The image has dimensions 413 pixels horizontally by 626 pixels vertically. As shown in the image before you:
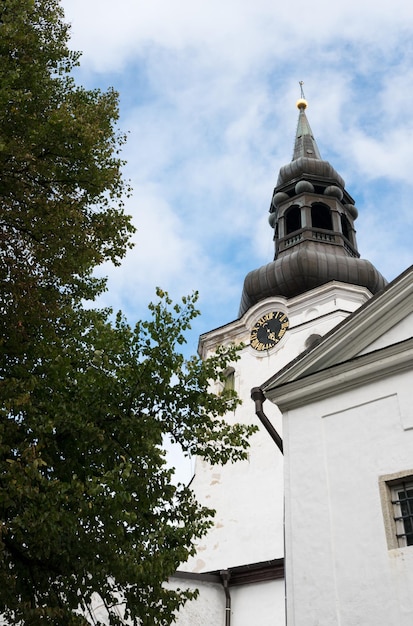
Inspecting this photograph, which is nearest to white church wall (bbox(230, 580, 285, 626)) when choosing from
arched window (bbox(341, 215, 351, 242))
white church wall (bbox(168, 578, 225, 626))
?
white church wall (bbox(168, 578, 225, 626))

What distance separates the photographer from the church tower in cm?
1722

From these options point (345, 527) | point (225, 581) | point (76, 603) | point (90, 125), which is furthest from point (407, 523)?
point (225, 581)

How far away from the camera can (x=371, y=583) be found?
7.98m

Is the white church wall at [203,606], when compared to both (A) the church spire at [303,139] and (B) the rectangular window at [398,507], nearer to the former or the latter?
(B) the rectangular window at [398,507]

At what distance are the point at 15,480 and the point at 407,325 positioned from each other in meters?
5.60

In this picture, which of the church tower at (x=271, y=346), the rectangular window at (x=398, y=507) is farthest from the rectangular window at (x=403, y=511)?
the church tower at (x=271, y=346)

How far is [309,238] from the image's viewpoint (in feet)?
94.2

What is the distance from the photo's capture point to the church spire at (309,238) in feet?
88.0

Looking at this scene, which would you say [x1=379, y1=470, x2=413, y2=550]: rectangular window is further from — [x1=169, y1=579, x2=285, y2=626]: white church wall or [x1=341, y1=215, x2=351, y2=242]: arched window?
[x1=341, y1=215, x2=351, y2=242]: arched window

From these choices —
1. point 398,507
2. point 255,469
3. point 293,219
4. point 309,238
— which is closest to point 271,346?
point 255,469

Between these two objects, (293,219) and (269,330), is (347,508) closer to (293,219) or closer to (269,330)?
(269,330)

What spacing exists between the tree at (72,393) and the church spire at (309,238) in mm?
17519

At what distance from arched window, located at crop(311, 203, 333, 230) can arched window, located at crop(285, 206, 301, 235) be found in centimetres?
66

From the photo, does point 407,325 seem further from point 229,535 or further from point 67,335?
point 229,535
